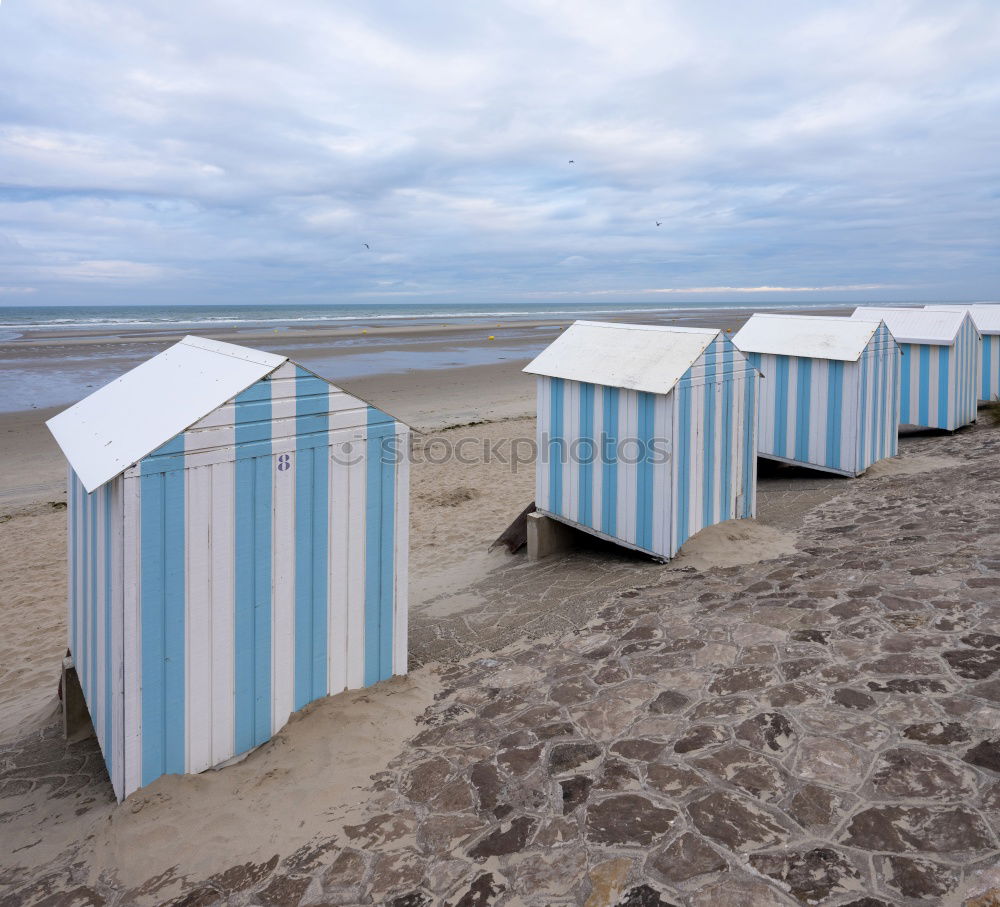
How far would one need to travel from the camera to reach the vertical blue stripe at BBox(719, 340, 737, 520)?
763 cm

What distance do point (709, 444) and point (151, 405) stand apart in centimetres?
496

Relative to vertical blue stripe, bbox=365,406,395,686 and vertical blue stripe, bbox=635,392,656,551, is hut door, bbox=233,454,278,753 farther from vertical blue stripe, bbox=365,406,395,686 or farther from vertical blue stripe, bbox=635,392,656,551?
vertical blue stripe, bbox=635,392,656,551

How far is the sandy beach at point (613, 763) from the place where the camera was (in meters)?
3.16

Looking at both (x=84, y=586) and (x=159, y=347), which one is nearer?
(x=84, y=586)

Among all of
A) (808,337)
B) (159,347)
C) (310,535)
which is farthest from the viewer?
(159,347)

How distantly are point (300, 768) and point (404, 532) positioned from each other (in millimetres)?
1422

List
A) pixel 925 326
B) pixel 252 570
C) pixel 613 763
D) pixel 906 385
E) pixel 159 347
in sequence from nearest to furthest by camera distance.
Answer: pixel 613 763
pixel 252 570
pixel 925 326
pixel 906 385
pixel 159 347

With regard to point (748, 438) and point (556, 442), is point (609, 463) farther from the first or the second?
point (748, 438)

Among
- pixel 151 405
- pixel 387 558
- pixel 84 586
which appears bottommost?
pixel 84 586

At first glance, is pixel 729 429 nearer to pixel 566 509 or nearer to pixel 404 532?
pixel 566 509

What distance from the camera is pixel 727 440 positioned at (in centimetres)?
777

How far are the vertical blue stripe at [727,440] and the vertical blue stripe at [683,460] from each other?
0.60 m

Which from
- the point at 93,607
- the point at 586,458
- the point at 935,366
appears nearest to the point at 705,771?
the point at 93,607

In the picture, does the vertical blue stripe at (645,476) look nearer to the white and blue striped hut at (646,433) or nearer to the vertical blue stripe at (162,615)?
the white and blue striped hut at (646,433)
